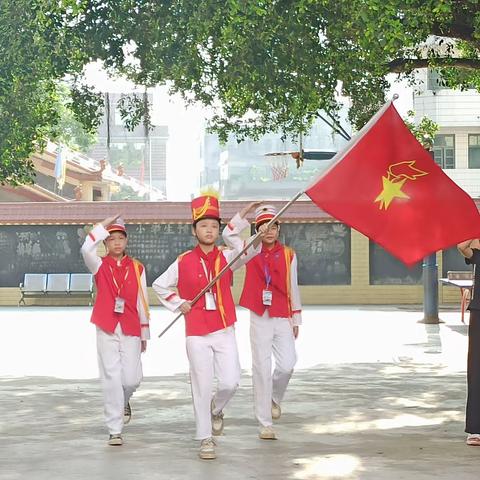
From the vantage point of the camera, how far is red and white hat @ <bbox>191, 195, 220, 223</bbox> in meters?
→ 8.87

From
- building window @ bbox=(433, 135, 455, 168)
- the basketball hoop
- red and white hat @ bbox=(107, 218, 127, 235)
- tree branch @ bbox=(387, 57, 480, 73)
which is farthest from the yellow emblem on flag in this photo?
the basketball hoop

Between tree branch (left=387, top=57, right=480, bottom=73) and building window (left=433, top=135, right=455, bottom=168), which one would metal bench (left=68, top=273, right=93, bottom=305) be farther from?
tree branch (left=387, top=57, right=480, bottom=73)

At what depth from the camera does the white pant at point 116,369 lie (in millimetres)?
9469

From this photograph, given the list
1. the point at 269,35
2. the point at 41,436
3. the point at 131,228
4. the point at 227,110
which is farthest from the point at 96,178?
the point at 41,436

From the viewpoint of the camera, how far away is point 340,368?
15.7 m

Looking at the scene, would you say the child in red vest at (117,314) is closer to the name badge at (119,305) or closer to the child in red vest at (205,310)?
the name badge at (119,305)

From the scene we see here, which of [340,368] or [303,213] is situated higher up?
[303,213]

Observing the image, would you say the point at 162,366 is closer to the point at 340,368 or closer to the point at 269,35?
the point at 340,368

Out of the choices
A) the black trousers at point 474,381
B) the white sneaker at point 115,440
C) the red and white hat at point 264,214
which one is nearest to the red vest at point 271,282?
the red and white hat at point 264,214

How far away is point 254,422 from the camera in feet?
34.5

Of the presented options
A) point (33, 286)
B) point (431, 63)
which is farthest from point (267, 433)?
point (33, 286)

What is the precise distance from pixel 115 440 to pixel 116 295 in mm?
1059

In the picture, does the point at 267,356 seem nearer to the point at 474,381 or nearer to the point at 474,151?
the point at 474,381

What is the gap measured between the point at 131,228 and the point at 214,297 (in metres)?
26.3
